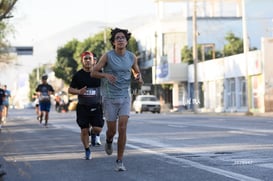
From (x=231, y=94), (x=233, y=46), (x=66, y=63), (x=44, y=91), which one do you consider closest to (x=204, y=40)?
(x=233, y=46)

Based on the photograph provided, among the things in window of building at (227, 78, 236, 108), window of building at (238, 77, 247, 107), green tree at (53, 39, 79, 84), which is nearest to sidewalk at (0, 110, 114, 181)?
window of building at (238, 77, 247, 107)

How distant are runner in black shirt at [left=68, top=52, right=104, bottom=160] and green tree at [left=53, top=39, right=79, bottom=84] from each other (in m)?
80.4

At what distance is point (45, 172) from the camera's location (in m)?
10.3

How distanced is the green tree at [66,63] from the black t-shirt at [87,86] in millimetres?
80362

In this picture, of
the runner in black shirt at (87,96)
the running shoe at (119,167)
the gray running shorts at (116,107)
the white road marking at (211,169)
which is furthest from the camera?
the runner in black shirt at (87,96)

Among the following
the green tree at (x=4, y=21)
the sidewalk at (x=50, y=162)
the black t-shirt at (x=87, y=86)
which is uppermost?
the green tree at (x=4, y=21)

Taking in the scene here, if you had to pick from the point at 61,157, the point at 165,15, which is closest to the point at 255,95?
the point at 165,15

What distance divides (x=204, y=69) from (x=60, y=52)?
38200 millimetres

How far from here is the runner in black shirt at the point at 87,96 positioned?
12430 millimetres

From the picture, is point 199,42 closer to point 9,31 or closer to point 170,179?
point 9,31

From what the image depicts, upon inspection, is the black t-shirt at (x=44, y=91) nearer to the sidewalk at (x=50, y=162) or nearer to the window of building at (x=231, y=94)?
the sidewalk at (x=50, y=162)

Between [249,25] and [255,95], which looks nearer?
[255,95]

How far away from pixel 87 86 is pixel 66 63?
81.4 meters

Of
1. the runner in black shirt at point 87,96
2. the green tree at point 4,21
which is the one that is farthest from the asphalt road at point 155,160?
the green tree at point 4,21
